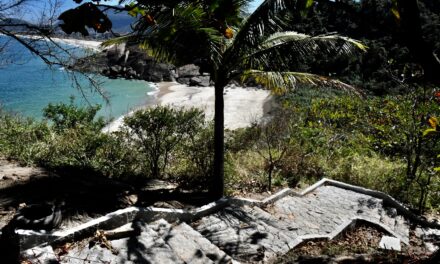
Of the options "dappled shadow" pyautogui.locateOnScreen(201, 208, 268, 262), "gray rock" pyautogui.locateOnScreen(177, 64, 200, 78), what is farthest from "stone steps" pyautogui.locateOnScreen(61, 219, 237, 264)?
"gray rock" pyautogui.locateOnScreen(177, 64, 200, 78)

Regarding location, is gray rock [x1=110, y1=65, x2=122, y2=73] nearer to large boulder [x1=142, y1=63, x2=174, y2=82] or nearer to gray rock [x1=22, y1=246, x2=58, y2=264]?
large boulder [x1=142, y1=63, x2=174, y2=82]

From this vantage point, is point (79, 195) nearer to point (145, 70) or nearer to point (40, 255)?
point (40, 255)

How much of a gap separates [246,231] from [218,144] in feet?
7.61

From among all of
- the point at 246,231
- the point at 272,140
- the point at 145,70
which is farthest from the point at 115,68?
the point at 246,231

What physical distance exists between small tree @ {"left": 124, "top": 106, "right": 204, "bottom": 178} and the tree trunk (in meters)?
1.21

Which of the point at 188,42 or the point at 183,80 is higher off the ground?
the point at 188,42

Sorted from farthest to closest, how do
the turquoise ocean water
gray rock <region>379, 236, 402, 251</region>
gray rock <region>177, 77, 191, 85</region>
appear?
gray rock <region>177, 77, 191, 85</region> → the turquoise ocean water → gray rock <region>379, 236, 402, 251</region>

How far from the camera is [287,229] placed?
6.29 metres

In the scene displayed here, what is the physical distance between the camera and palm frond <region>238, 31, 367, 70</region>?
24.5 feet

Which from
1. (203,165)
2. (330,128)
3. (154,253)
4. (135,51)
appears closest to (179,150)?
(203,165)

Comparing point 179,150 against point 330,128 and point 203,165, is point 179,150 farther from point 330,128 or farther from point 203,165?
point 330,128

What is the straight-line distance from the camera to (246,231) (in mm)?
5996

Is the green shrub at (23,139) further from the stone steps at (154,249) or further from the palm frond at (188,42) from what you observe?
the stone steps at (154,249)

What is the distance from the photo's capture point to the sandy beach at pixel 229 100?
22266mm
